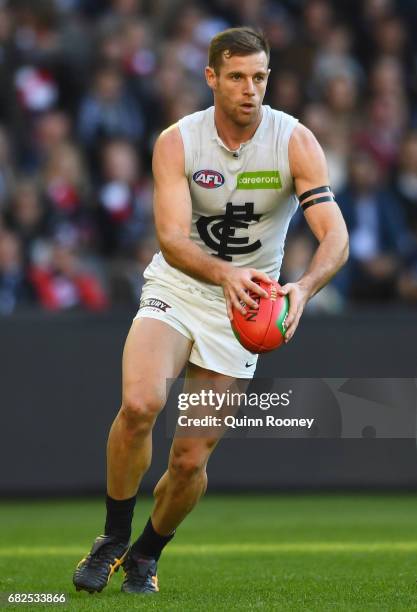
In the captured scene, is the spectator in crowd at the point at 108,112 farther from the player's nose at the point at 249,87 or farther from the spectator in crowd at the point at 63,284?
the player's nose at the point at 249,87

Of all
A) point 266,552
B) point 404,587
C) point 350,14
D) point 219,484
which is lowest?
point 219,484

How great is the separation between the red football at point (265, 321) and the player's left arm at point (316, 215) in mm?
56

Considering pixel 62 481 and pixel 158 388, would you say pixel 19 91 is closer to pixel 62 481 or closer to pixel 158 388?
pixel 62 481

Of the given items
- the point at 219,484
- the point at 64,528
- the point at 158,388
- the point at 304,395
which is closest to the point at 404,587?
the point at 304,395

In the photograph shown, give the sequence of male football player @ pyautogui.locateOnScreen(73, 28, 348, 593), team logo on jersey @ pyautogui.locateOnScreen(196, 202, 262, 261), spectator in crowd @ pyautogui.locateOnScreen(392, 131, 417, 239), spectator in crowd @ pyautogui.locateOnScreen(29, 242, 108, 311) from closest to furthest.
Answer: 1. male football player @ pyautogui.locateOnScreen(73, 28, 348, 593)
2. team logo on jersey @ pyautogui.locateOnScreen(196, 202, 262, 261)
3. spectator in crowd @ pyautogui.locateOnScreen(29, 242, 108, 311)
4. spectator in crowd @ pyautogui.locateOnScreen(392, 131, 417, 239)

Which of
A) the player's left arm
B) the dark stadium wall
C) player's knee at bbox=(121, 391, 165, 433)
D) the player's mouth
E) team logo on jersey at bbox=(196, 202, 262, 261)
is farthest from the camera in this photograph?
the dark stadium wall

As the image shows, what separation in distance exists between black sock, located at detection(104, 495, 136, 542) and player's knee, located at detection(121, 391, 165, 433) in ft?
1.67

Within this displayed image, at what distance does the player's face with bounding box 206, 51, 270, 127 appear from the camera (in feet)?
20.5

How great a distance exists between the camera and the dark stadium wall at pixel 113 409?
11.1 m

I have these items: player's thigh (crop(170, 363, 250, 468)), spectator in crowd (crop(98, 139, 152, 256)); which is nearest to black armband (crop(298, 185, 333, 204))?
player's thigh (crop(170, 363, 250, 468))

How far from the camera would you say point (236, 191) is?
6.50 m

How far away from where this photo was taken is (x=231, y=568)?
736 cm

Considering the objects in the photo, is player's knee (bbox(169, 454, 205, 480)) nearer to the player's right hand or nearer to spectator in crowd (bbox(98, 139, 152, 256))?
the player's right hand

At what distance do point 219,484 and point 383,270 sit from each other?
2.40m
